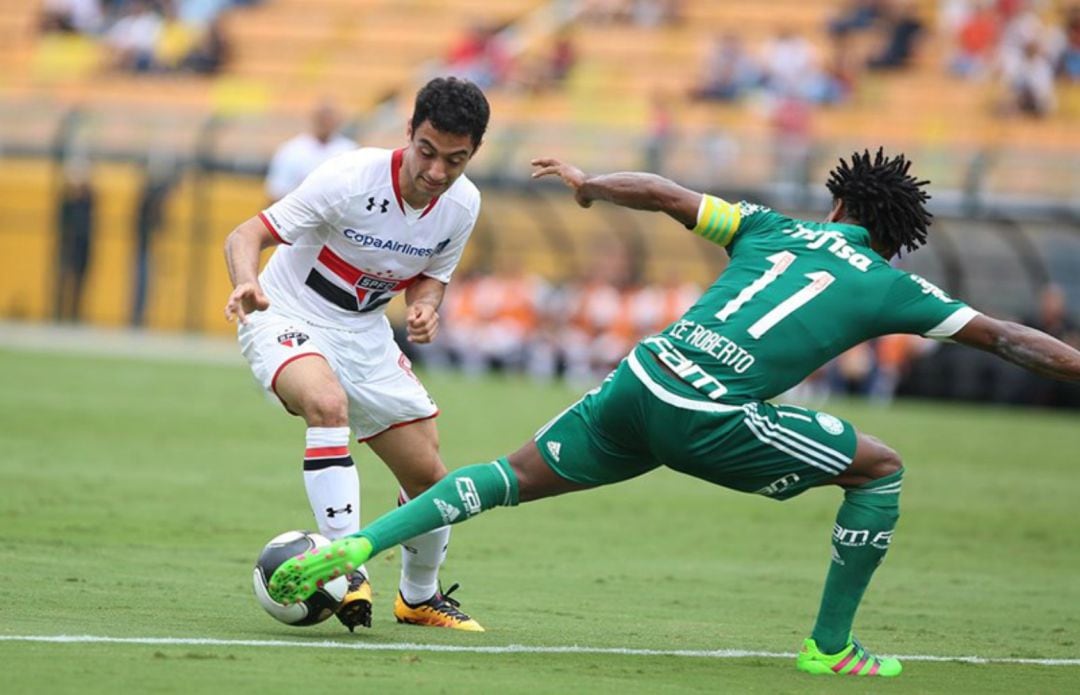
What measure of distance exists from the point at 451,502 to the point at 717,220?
154 centimetres

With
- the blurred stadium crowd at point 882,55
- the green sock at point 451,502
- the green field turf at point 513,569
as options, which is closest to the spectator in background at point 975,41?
the blurred stadium crowd at point 882,55

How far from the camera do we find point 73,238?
105ft

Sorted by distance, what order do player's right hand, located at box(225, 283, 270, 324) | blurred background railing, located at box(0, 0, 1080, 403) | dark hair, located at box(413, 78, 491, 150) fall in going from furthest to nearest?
blurred background railing, located at box(0, 0, 1080, 403)
dark hair, located at box(413, 78, 491, 150)
player's right hand, located at box(225, 283, 270, 324)

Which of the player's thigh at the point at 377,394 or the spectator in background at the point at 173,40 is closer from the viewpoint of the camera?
the player's thigh at the point at 377,394

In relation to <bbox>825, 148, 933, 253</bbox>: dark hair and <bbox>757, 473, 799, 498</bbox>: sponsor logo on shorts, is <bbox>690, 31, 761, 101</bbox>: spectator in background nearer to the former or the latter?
<bbox>825, 148, 933, 253</bbox>: dark hair

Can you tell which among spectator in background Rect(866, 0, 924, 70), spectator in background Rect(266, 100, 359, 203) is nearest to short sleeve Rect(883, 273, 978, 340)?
spectator in background Rect(266, 100, 359, 203)

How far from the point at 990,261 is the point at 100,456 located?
50.1 ft

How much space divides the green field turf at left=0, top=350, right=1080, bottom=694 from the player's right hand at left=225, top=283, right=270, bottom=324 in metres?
1.30

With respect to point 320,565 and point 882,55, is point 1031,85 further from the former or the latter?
point 320,565

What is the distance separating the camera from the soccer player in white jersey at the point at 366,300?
8102 mm

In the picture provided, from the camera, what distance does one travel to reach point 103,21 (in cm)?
3938

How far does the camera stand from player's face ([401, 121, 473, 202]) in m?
8.06

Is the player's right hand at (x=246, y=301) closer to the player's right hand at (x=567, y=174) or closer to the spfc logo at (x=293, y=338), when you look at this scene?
the spfc logo at (x=293, y=338)

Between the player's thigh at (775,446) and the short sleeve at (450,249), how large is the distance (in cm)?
182
